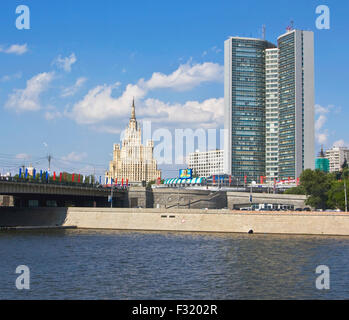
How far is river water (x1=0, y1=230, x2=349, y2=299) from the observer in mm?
41250

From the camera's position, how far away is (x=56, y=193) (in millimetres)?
115125

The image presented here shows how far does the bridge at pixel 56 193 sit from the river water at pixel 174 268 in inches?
913

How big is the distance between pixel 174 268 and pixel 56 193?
67.5 metres

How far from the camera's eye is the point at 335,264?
5638cm

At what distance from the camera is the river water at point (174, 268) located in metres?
41.2

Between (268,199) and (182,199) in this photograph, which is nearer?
(182,199)

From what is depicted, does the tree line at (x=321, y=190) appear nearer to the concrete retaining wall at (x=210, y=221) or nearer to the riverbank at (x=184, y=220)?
the concrete retaining wall at (x=210, y=221)

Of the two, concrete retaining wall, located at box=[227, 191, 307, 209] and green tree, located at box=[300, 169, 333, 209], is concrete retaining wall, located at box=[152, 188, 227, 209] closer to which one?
concrete retaining wall, located at box=[227, 191, 307, 209]

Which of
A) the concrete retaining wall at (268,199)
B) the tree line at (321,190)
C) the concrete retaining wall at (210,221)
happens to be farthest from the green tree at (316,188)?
the concrete retaining wall at (210,221)

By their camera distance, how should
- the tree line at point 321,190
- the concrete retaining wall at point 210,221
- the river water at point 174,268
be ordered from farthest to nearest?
the tree line at point 321,190 → the concrete retaining wall at point 210,221 → the river water at point 174,268

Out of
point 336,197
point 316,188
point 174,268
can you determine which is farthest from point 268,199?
point 174,268

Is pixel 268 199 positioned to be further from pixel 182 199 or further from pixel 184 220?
pixel 184 220

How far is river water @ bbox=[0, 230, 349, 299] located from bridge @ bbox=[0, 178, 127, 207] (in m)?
23.2
